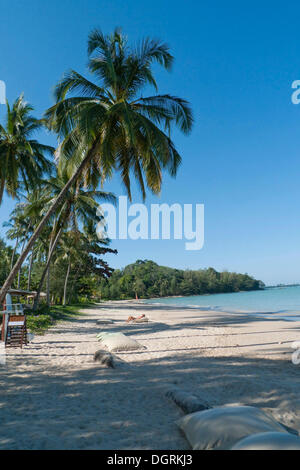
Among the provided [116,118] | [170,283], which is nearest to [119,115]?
[116,118]

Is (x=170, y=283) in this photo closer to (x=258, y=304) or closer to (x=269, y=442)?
(x=258, y=304)

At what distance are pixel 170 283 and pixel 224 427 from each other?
100 m

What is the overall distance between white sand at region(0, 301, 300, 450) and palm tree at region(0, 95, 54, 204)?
33.4 ft

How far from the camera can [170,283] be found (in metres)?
102

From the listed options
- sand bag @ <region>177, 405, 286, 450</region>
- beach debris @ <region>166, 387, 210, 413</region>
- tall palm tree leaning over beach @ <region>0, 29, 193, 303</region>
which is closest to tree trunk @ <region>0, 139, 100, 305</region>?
tall palm tree leaning over beach @ <region>0, 29, 193, 303</region>

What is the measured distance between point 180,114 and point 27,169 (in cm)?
931

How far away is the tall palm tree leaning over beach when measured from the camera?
9930 mm

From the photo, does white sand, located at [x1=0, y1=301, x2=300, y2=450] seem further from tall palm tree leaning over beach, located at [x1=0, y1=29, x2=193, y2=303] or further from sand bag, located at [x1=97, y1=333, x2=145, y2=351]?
tall palm tree leaning over beach, located at [x1=0, y1=29, x2=193, y2=303]

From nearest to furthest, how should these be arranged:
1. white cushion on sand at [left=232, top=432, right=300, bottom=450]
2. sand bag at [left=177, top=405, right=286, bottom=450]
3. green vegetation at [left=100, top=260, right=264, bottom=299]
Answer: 1. white cushion on sand at [left=232, top=432, right=300, bottom=450]
2. sand bag at [left=177, top=405, right=286, bottom=450]
3. green vegetation at [left=100, top=260, right=264, bottom=299]

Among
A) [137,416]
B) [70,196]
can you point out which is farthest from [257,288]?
[137,416]

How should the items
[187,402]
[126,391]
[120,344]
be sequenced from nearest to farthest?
[187,402], [126,391], [120,344]
